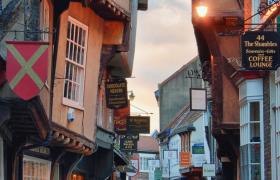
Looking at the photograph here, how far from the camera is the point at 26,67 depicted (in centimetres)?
1088

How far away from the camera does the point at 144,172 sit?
91.3m

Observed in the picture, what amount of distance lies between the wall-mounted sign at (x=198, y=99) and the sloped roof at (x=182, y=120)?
25257 mm

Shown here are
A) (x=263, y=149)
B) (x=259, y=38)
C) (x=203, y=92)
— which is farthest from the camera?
(x=203, y=92)

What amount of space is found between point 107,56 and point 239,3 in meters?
6.08

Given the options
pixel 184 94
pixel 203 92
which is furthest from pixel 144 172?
pixel 203 92

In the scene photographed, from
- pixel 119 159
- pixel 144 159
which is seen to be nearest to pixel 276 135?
pixel 119 159

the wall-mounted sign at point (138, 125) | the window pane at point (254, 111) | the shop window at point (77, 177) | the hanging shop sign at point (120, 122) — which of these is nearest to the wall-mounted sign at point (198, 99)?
the wall-mounted sign at point (138, 125)

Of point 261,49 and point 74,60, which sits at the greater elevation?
point 74,60

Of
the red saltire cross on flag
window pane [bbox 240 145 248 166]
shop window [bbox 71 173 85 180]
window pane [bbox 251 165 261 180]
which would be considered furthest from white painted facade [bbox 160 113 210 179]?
the red saltire cross on flag

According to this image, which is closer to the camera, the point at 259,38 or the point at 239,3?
the point at 259,38

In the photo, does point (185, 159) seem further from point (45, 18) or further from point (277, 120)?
point (45, 18)

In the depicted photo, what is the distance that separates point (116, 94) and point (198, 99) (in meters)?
5.76

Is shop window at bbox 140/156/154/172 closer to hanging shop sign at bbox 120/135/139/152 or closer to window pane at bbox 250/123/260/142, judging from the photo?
hanging shop sign at bbox 120/135/139/152

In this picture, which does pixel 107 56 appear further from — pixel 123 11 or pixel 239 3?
pixel 239 3
